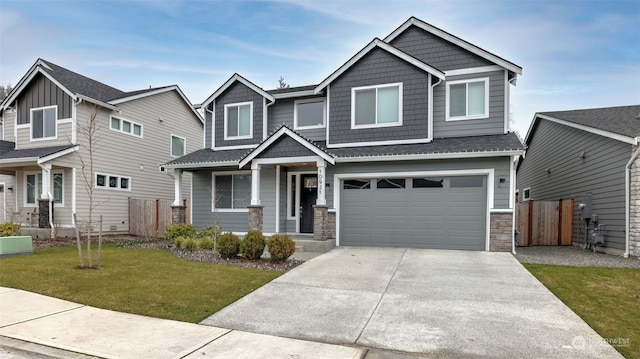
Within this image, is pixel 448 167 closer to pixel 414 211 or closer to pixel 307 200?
pixel 414 211

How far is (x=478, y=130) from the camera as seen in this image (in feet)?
40.3

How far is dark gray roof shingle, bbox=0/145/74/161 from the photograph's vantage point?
1482 centimetres

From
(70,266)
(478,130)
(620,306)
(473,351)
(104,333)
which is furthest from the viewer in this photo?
(478,130)

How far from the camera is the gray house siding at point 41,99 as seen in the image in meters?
15.6

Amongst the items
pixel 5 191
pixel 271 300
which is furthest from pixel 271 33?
pixel 5 191

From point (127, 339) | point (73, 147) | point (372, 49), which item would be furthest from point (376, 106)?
point (73, 147)

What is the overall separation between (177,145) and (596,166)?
19.3m

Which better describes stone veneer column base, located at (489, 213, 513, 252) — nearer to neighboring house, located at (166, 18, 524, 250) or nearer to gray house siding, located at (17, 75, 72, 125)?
neighboring house, located at (166, 18, 524, 250)

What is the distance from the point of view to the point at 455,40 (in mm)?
12633

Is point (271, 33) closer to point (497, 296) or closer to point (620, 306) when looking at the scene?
point (497, 296)

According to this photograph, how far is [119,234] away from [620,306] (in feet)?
58.4

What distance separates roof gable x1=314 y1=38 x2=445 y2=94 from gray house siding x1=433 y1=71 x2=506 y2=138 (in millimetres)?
848

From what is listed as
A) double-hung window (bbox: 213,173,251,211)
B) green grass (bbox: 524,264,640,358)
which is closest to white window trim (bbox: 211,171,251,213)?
double-hung window (bbox: 213,173,251,211)

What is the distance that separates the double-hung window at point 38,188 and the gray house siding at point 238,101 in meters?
7.05
